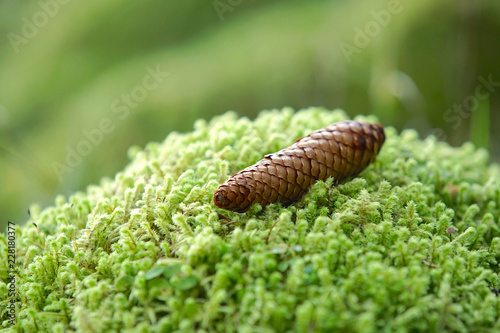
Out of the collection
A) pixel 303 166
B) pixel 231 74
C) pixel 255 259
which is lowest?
pixel 255 259

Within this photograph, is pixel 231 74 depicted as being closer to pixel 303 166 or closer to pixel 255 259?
pixel 303 166

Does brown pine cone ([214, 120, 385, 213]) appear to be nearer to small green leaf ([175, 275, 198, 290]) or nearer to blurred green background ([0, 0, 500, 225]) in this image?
small green leaf ([175, 275, 198, 290])

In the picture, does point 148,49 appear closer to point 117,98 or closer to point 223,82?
point 117,98

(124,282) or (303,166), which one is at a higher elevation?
(303,166)

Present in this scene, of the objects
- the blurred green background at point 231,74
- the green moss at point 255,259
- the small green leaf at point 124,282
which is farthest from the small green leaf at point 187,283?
the blurred green background at point 231,74

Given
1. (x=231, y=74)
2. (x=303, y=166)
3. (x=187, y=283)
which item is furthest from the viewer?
(x=231, y=74)

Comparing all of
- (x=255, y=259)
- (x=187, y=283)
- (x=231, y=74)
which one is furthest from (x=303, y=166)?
(x=231, y=74)

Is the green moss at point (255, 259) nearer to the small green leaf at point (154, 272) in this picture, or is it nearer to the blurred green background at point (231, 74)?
the small green leaf at point (154, 272)
